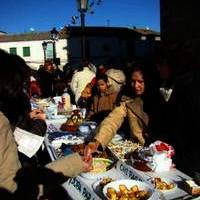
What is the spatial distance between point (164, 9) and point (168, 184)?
17870mm

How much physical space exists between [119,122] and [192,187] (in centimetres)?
164

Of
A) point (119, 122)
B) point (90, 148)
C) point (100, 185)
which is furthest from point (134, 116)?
point (100, 185)

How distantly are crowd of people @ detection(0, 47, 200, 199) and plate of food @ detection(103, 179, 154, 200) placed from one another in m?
0.30

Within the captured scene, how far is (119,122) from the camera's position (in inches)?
157

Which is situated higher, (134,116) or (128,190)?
(134,116)

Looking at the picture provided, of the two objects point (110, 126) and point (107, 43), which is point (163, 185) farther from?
point (107, 43)

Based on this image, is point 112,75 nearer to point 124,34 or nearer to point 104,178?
point 104,178

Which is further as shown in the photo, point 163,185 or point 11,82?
point 163,185

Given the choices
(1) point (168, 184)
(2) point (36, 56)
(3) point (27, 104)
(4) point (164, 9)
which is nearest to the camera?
(1) point (168, 184)

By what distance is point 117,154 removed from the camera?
3309mm

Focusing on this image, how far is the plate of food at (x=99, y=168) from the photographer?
277 cm

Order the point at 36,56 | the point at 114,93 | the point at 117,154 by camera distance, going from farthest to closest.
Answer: the point at 36,56 < the point at 114,93 < the point at 117,154

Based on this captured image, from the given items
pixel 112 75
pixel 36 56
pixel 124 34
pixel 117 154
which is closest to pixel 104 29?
pixel 124 34

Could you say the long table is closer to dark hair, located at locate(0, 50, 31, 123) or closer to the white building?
dark hair, located at locate(0, 50, 31, 123)
